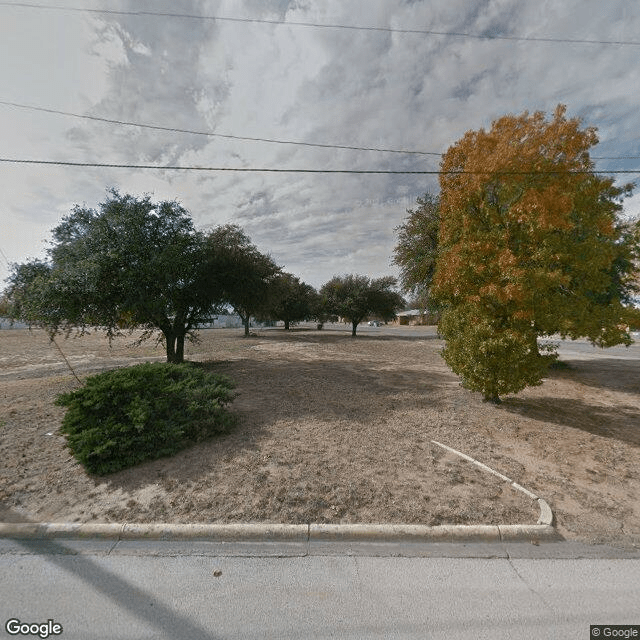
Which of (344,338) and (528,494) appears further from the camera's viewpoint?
(344,338)

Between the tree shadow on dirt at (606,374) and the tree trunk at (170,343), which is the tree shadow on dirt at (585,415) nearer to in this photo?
the tree shadow on dirt at (606,374)

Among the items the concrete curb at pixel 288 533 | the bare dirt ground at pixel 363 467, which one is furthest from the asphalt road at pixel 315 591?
the bare dirt ground at pixel 363 467

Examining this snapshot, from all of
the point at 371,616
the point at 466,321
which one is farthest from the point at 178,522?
the point at 466,321

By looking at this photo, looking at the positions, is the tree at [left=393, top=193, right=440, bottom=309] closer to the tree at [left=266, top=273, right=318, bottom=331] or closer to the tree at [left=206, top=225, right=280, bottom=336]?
the tree at [left=206, top=225, right=280, bottom=336]

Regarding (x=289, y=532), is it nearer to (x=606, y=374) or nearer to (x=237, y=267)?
(x=237, y=267)

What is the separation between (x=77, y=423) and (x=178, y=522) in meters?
2.51

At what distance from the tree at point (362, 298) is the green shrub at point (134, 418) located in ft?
86.1

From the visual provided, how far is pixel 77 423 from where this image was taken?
4.34m

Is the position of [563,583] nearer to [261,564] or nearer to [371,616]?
[371,616]

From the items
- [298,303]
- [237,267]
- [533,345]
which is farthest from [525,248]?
[298,303]

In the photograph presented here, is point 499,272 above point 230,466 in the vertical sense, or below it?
above

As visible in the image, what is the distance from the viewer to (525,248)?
5828 mm

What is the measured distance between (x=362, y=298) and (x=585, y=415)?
24.7m

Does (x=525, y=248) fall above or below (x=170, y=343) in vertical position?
above
